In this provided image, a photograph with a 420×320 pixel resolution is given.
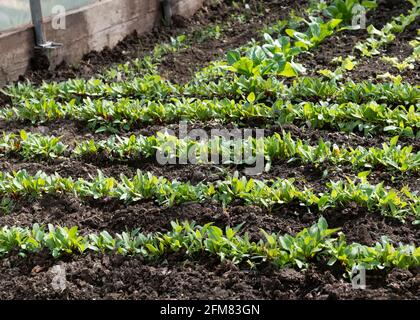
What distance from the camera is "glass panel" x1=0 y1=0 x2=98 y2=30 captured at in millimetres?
Answer: 6801

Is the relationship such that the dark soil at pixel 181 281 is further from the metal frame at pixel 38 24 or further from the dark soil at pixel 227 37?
the metal frame at pixel 38 24

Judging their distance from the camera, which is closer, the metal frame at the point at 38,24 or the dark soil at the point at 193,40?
the metal frame at the point at 38,24

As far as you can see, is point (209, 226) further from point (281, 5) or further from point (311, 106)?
point (281, 5)

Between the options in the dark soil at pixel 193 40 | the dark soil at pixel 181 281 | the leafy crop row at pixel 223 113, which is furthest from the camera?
the dark soil at pixel 193 40

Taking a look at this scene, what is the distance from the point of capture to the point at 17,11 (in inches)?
273

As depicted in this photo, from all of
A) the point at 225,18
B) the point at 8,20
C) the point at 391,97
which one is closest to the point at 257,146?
the point at 391,97

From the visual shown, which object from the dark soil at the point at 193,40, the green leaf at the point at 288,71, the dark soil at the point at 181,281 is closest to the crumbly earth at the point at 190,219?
the dark soil at the point at 181,281

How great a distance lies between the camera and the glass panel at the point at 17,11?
680 cm

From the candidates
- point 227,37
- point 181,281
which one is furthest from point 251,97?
point 227,37

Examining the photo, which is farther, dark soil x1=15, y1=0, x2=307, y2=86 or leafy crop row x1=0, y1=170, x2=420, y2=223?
dark soil x1=15, y1=0, x2=307, y2=86

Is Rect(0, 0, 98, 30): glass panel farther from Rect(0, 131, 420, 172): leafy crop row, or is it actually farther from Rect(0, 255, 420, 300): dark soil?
Rect(0, 255, 420, 300): dark soil

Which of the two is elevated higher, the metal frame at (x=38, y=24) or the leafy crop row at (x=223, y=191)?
the metal frame at (x=38, y=24)

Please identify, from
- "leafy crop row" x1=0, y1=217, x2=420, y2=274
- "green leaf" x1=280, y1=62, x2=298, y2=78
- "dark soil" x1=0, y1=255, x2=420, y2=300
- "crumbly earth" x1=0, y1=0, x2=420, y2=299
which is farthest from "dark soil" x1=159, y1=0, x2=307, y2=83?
"dark soil" x1=0, y1=255, x2=420, y2=300
